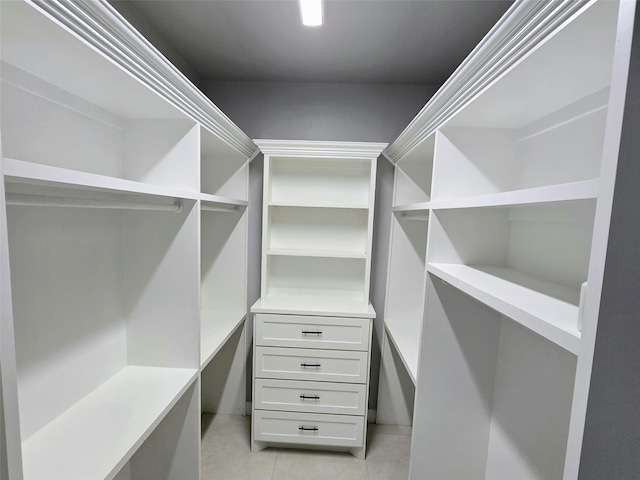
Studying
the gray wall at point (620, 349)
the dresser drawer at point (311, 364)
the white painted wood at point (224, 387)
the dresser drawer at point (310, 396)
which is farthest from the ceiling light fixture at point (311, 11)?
the white painted wood at point (224, 387)

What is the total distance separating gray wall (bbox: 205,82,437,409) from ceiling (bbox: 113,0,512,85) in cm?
8

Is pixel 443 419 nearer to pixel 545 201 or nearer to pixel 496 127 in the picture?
pixel 545 201

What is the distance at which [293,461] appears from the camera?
191 centimetres

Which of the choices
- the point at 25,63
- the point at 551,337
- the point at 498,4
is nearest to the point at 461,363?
the point at 551,337

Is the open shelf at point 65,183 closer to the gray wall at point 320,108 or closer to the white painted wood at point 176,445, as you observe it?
the white painted wood at point 176,445

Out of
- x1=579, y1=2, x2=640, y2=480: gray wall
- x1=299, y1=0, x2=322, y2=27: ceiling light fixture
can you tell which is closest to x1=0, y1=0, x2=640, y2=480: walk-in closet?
x1=579, y1=2, x2=640, y2=480: gray wall

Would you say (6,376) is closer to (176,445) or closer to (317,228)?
(176,445)

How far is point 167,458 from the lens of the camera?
1.40 meters

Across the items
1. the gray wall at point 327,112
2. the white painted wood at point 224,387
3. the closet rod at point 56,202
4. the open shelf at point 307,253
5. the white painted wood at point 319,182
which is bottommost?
the white painted wood at point 224,387

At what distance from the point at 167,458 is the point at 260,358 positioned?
65cm

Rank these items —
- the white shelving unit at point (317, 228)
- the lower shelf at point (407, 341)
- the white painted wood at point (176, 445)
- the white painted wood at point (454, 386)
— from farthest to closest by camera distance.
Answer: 1. the white shelving unit at point (317, 228)
2. the lower shelf at point (407, 341)
3. the white painted wood at point (176, 445)
4. the white painted wood at point (454, 386)

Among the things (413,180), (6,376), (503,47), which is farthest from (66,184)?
(413,180)

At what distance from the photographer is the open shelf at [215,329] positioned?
4.94ft

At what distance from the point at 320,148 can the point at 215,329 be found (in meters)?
1.33
